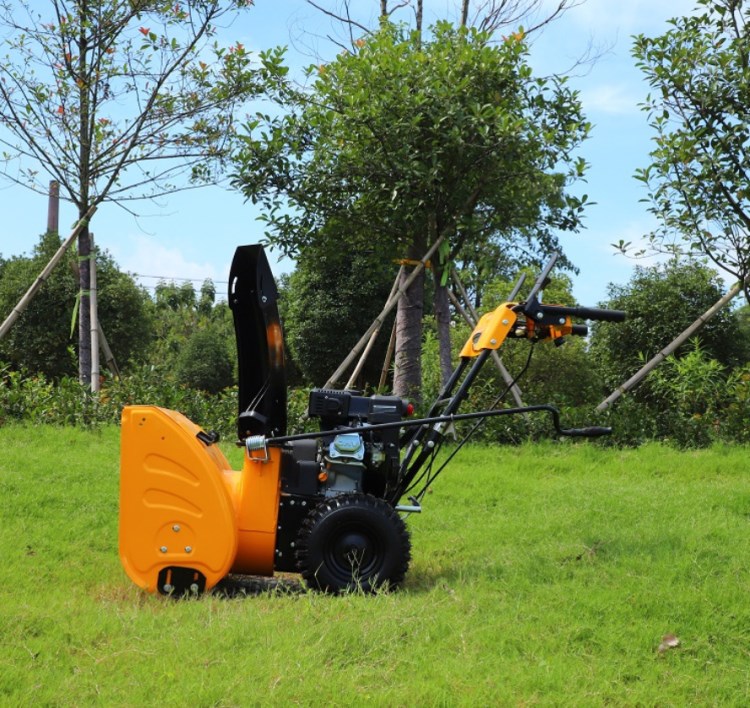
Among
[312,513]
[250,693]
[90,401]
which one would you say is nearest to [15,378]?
[90,401]

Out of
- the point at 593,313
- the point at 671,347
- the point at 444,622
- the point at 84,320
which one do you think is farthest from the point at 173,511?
the point at 84,320

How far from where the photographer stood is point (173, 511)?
4484mm

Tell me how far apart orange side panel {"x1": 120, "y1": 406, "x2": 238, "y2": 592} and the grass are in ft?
0.67

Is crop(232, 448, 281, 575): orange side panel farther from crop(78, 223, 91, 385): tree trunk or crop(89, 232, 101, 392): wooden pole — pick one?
crop(78, 223, 91, 385): tree trunk

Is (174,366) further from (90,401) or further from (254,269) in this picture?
(254,269)

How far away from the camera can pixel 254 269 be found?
4578mm

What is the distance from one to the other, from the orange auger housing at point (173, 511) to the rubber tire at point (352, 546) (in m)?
0.25

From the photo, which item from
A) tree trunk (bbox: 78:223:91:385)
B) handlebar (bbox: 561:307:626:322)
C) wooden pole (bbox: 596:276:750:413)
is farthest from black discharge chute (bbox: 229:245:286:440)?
tree trunk (bbox: 78:223:91:385)

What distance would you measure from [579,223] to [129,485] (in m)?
5.76

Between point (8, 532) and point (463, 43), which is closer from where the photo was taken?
point (8, 532)

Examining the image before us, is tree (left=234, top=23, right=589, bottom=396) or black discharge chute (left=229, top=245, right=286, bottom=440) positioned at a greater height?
tree (left=234, top=23, right=589, bottom=396)

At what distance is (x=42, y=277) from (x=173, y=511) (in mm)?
5693

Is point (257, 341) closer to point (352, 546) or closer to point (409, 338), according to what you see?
point (352, 546)

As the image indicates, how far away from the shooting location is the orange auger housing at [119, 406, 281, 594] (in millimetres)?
4465
